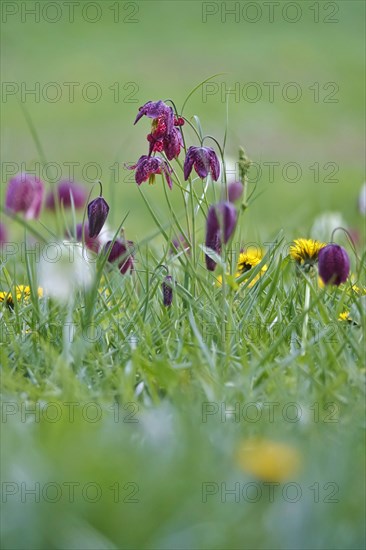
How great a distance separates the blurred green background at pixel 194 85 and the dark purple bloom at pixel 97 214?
2977 mm

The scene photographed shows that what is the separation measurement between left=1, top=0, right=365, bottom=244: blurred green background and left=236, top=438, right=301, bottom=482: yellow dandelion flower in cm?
358

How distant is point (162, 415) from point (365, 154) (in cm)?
609

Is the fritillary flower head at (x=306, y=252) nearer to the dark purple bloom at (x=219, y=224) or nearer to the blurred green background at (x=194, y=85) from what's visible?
the dark purple bloom at (x=219, y=224)

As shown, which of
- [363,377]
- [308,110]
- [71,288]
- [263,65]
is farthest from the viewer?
[263,65]

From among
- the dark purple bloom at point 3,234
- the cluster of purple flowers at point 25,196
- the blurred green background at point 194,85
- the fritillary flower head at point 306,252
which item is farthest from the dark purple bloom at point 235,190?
the blurred green background at point 194,85

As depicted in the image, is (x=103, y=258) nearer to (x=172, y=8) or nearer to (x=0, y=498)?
(x=0, y=498)

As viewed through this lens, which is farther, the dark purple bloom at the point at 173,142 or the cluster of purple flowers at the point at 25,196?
the cluster of purple flowers at the point at 25,196

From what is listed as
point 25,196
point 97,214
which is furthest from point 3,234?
point 97,214

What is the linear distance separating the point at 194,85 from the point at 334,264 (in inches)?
291

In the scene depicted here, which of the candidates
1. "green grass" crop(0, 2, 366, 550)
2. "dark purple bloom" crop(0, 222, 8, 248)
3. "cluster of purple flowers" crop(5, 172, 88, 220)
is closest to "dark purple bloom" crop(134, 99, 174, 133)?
"green grass" crop(0, 2, 366, 550)

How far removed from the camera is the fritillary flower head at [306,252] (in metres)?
1.87

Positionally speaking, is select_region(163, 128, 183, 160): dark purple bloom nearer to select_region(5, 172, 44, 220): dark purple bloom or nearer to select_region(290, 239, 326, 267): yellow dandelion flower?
select_region(290, 239, 326, 267): yellow dandelion flower

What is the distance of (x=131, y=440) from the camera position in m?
1.17

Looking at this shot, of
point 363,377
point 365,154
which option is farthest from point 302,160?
point 363,377
